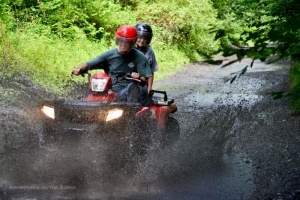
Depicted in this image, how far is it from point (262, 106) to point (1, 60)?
6140mm

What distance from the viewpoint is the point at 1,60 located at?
35.8 feet

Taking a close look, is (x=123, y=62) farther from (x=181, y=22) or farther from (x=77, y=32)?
(x=181, y=22)

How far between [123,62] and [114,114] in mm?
1561

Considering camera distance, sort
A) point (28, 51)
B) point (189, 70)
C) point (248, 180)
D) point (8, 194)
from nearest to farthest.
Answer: point (8, 194)
point (248, 180)
point (28, 51)
point (189, 70)

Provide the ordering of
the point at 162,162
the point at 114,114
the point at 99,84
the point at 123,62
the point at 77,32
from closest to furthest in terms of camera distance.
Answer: the point at 114,114, the point at 99,84, the point at 162,162, the point at 123,62, the point at 77,32

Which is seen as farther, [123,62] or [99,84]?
[123,62]

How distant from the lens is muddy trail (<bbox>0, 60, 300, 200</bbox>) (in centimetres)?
523

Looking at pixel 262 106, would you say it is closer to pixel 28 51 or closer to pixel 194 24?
pixel 28 51

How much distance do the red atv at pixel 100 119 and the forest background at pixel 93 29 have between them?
5.20 feet

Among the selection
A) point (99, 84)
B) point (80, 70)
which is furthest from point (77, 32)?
point (99, 84)

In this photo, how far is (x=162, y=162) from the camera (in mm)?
6289

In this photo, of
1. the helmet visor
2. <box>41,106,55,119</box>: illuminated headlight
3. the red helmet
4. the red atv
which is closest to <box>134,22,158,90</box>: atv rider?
the helmet visor

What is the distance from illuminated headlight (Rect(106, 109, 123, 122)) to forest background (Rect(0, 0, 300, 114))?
169 cm

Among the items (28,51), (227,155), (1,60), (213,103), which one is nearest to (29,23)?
(28,51)
